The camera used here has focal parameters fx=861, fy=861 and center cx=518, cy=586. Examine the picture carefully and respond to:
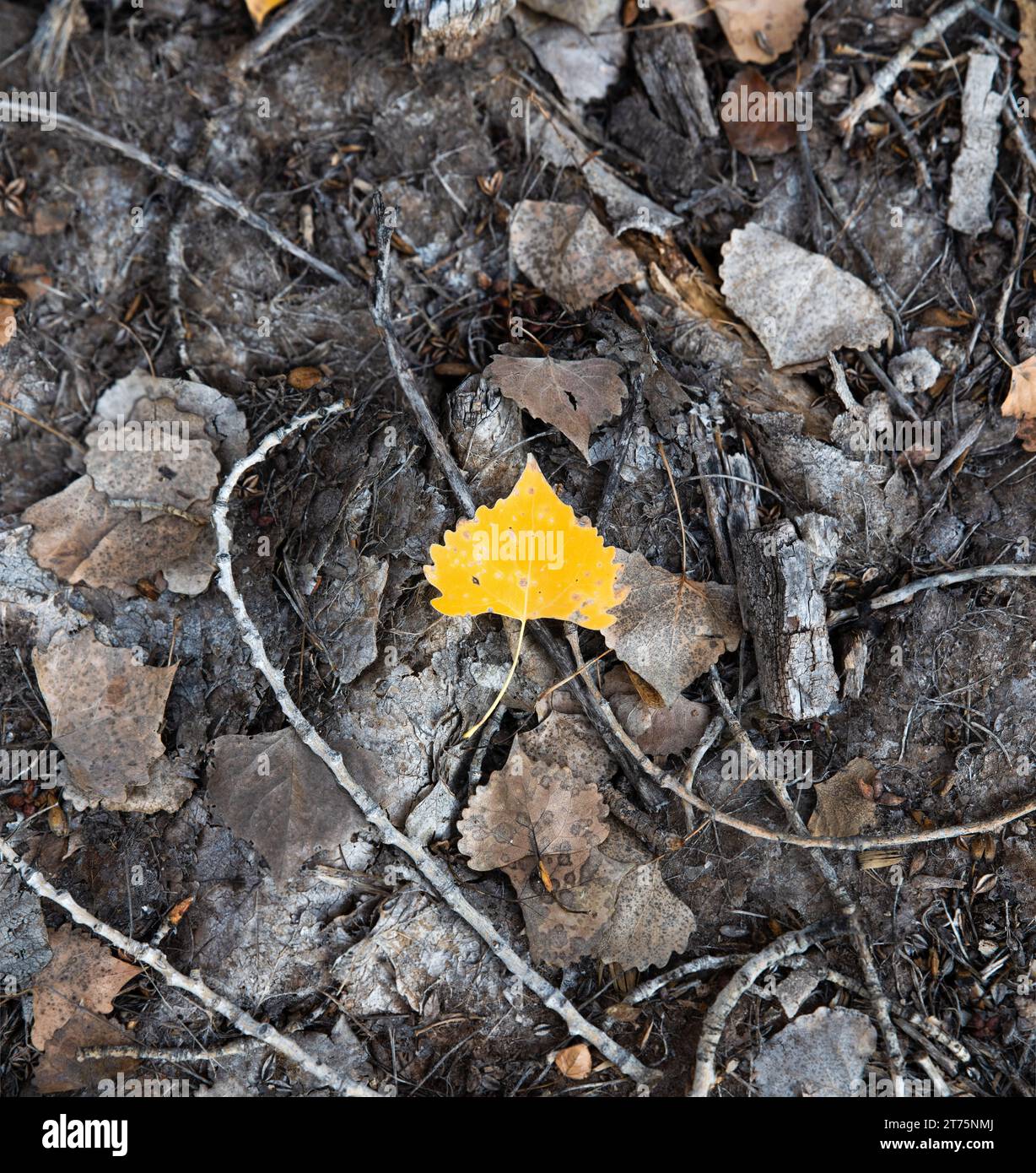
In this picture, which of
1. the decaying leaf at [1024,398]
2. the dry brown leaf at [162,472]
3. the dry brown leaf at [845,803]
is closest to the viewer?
the dry brown leaf at [845,803]

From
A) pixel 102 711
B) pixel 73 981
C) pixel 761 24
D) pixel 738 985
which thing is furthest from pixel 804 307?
pixel 73 981

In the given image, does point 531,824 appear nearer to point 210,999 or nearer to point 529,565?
point 529,565

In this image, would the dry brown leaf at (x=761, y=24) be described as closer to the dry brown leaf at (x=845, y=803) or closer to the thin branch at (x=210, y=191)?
the thin branch at (x=210, y=191)

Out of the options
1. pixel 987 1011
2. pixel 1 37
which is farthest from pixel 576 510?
pixel 1 37

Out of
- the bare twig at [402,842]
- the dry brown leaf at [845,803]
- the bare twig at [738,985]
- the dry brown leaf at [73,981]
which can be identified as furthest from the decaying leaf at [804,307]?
the dry brown leaf at [73,981]

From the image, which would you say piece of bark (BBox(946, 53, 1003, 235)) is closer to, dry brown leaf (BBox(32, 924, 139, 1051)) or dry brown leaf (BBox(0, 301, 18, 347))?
dry brown leaf (BBox(0, 301, 18, 347))
